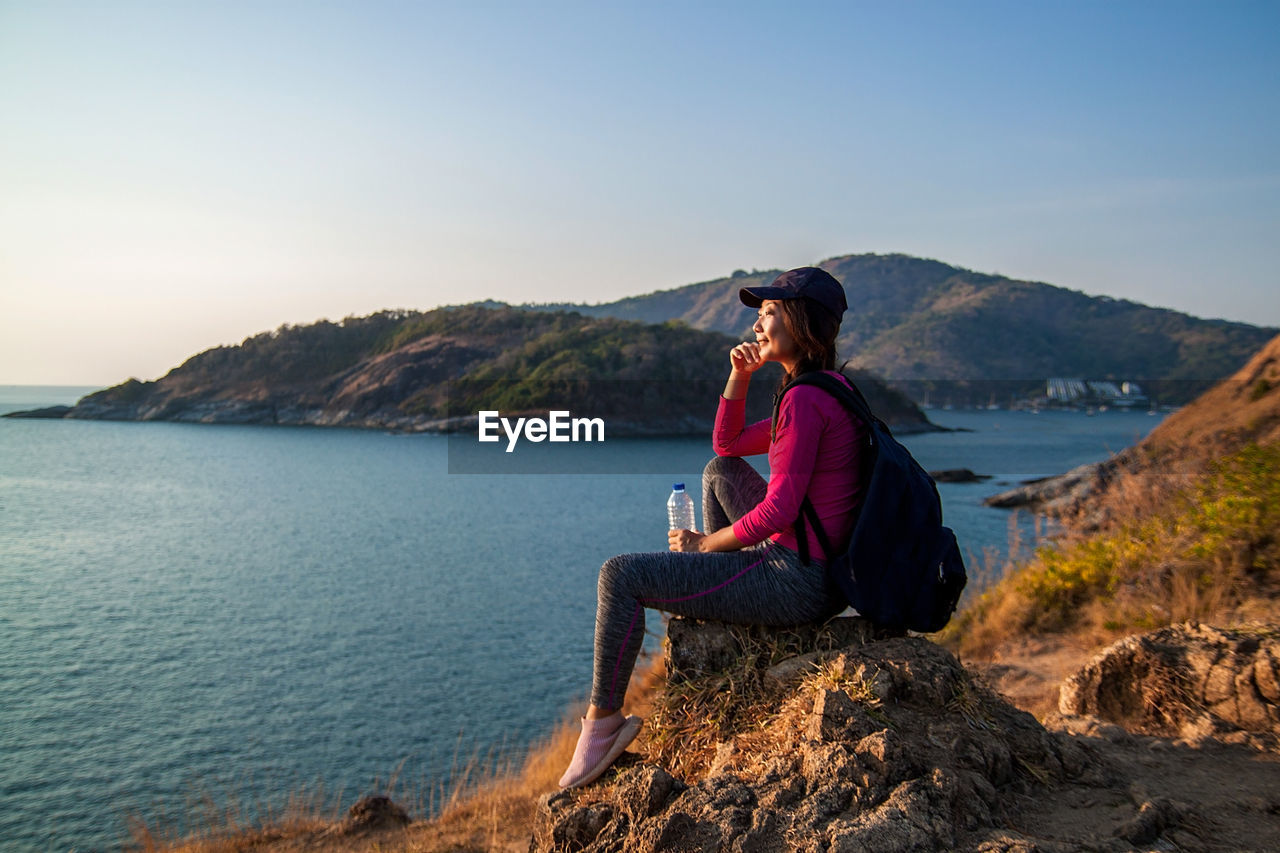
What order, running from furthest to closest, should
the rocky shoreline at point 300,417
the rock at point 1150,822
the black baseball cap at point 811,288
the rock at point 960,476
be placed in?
1. the rocky shoreline at point 300,417
2. the rock at point 960,476
3. the black baseball cap at point 811,288
4. the rock at point 1150,822

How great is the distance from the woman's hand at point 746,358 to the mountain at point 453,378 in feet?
176

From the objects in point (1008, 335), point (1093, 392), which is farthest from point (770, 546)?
point (1008, 335)

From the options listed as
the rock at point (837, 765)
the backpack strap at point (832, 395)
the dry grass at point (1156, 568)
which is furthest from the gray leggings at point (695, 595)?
the dry grass at point (1156, 568)

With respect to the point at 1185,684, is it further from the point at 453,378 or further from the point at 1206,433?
the point at 453,378

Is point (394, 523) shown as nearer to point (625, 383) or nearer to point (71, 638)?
point (71, 638)

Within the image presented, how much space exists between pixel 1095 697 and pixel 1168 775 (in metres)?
1.05

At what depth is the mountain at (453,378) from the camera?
7581cm

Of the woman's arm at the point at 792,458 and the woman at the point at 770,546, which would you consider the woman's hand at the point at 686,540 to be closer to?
the woman at the point at 770,546

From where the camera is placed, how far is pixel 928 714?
3.12 meters

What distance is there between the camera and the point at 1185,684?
414 cm

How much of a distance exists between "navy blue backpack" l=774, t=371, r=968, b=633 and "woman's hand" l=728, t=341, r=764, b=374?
0.32 m

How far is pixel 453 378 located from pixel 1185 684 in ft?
306

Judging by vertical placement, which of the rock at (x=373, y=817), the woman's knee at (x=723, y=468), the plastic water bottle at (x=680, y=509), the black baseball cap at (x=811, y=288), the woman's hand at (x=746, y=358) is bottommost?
the rock at (x=373, y=817)

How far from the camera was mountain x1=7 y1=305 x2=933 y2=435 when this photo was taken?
2985 inches
